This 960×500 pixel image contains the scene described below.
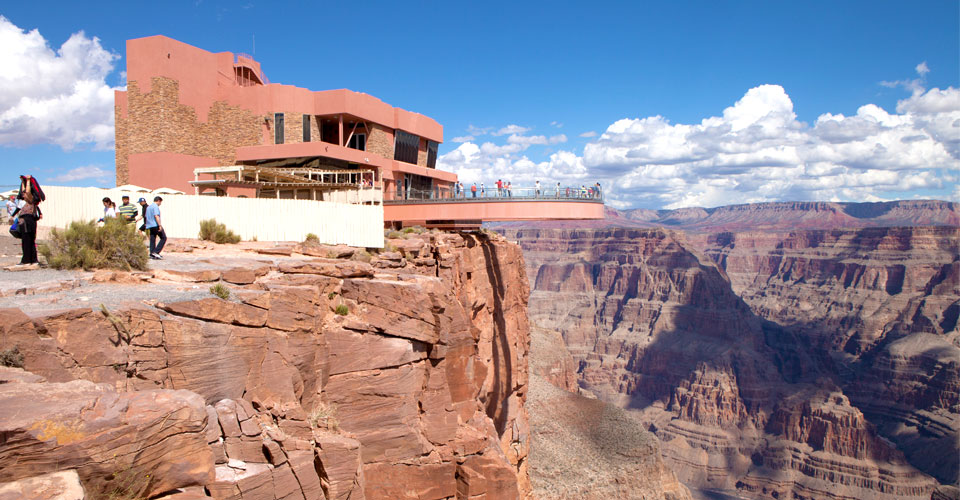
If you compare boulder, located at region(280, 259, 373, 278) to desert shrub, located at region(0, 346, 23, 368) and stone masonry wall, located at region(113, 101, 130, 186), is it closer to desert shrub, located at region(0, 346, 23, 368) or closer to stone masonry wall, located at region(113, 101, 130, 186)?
desert shrub, located at region(0, 346, 23, 368)

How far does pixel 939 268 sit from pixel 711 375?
275ft

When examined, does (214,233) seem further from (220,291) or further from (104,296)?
(104,296)

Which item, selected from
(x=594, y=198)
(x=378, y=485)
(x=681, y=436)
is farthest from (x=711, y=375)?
(x=378, y=485)

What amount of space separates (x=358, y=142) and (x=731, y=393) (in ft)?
414

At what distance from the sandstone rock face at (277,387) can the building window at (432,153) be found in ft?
97.1

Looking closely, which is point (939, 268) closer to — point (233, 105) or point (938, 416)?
point (938, 416)

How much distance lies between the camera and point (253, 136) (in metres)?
38.1

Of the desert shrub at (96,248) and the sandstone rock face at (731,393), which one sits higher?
the desert shrub at (96,248)

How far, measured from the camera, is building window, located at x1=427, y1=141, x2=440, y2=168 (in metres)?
45.8

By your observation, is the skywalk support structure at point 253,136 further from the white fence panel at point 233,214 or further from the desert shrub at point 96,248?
the desert shrub at point 96,248

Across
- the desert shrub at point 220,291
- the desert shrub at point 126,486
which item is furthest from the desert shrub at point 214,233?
the desert shrub at point 126,486

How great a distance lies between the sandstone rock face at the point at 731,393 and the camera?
106500mm

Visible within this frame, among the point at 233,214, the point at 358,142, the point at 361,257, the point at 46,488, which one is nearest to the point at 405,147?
the point at 358,142

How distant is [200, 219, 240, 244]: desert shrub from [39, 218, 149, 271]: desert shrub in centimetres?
555
